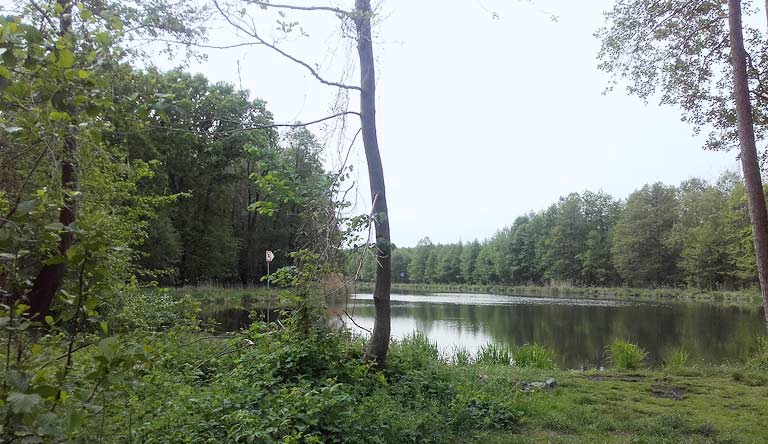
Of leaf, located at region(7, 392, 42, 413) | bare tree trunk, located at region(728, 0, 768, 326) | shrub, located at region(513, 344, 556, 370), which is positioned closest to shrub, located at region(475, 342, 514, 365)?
shrub, located at region(513, 344, 556, 370)

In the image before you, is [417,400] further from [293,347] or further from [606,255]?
[606,255]

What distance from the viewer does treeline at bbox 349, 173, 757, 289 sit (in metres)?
38.5

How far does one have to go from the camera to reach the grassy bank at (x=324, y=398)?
245cm

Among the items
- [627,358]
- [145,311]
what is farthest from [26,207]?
[627,358]

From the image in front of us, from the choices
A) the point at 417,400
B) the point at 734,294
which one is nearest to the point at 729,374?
the point at 417,400

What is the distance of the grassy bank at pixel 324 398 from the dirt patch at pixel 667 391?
0.04 metres

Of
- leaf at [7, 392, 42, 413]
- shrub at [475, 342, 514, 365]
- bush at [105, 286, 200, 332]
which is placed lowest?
shrub at [475, 342, 514, 365]

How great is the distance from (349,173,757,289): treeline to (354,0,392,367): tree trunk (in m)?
27.6

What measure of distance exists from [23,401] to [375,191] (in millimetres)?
4271

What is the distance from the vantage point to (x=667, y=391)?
6.20 metres

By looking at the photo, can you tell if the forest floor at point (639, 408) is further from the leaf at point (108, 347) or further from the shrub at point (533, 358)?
the leaf at point (108, 347)

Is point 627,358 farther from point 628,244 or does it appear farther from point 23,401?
point 628,244

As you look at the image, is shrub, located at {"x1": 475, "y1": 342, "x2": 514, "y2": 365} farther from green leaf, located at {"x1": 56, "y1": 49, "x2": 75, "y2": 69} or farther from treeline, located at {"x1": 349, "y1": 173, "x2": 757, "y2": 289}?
treeline, located at {"x1": 349, "y1": 173, "x2": 757, "y2": 289}

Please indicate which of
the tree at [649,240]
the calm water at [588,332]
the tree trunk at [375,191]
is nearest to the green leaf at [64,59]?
the tree trunk at [375,191]
